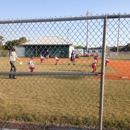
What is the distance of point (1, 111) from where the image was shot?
176 inches

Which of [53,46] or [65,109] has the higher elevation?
[53,46]

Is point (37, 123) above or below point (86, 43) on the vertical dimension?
below

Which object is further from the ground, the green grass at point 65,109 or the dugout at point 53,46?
the dugout at point 53,46

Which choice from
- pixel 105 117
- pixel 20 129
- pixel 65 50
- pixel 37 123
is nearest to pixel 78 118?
pixel 105 117

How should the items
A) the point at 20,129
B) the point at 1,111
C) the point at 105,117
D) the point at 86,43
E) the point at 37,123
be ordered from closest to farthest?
1. the point at 86,43
2. the point at 20,129
3. the point at 37,123
4. the point at 105,117
5. the point at 1,111

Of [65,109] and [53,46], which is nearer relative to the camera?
[53,46]

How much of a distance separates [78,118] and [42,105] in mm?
1316

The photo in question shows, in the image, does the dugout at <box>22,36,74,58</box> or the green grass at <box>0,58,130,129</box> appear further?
the green grass at <box>0,58,130,129</box>

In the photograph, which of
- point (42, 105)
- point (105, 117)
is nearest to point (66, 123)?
point (105, 117)

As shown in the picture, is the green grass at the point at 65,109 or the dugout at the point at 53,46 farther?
the green grass at the point at 65,109

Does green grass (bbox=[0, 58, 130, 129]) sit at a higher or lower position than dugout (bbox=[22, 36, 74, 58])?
lower

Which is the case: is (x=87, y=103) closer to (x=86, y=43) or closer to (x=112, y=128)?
(x=112, y=128)

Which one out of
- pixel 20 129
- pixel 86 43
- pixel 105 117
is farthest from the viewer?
pixel 105 117

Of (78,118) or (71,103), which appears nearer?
(78,118)
